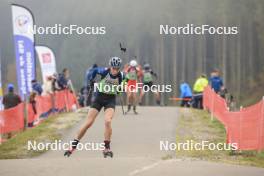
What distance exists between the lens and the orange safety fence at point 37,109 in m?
19.8

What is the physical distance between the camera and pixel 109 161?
11219 millimetres

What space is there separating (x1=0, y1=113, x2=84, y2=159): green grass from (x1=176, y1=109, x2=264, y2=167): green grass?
3.69 metres

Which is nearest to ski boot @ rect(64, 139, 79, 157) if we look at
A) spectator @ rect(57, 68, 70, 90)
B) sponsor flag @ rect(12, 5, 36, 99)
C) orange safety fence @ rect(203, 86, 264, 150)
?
orange safety fence @ rect(203, 86, 264, 150)

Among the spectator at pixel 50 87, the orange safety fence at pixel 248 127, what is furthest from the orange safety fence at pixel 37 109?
the orange safety fence at pixel 248 127

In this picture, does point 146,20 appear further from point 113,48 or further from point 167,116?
point 167,116

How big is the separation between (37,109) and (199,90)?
310 inches

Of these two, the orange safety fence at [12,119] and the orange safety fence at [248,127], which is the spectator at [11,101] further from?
the orange safety fence at [248,127]

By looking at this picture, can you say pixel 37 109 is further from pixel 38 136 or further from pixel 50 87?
pixel 38 136

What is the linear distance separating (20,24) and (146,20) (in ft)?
99.1

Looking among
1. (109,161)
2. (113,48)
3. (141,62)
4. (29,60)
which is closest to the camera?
(109,161)

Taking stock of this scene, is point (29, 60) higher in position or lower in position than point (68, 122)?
higher

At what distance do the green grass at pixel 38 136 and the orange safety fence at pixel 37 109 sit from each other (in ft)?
1.86

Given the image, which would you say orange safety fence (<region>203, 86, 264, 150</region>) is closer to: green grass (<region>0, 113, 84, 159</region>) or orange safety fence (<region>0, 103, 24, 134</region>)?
green grass (<region>0, 113, 84, 159</region>)

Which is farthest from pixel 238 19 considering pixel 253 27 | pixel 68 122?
pixel 68 122
